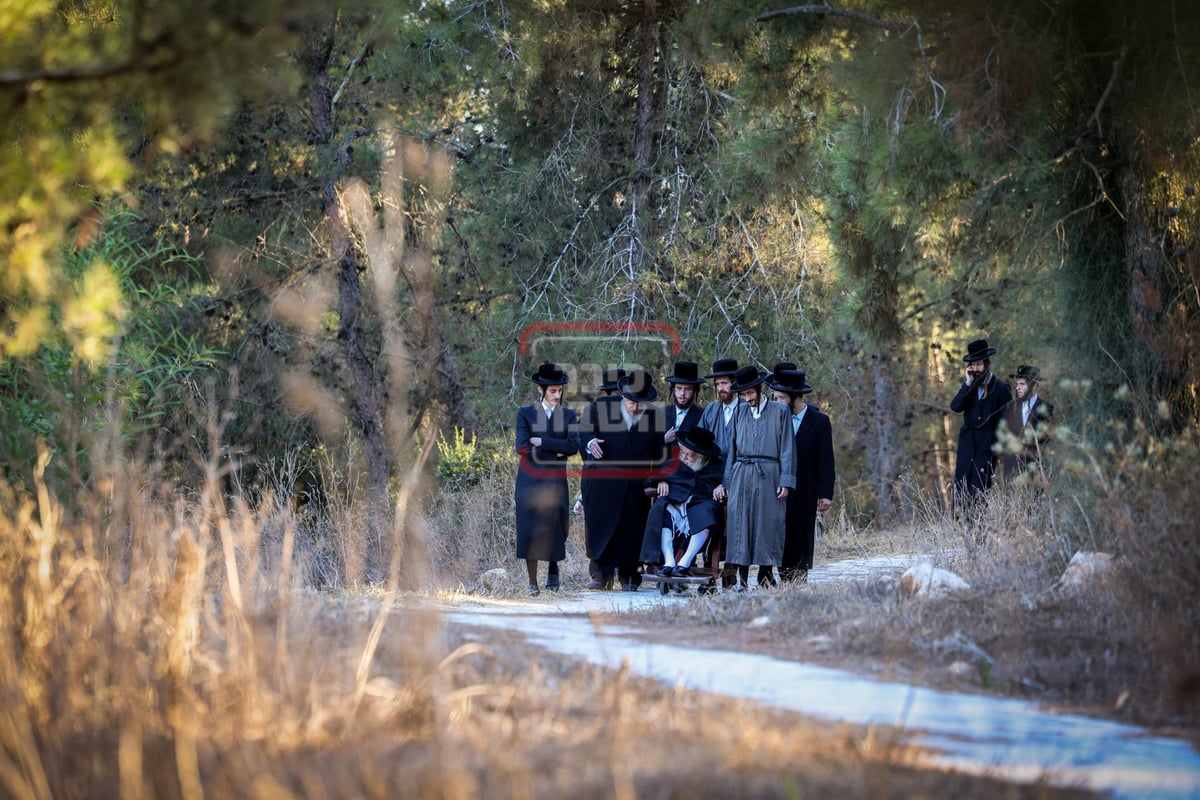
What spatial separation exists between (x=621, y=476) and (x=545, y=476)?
29.6 inches

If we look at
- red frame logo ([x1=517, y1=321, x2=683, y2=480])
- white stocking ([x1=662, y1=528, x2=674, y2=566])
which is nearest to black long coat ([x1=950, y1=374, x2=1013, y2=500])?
white stocking ([x1=662, y1=528, x2=674, y2=566])

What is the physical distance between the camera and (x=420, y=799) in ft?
14.0

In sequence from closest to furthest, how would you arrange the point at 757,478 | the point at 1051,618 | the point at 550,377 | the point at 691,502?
1. the point at 1051,618
2. the point at 757,478
3. the point at 691,502
4. the point at 550,377

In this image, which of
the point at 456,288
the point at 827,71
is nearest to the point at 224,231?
the point at 456,288

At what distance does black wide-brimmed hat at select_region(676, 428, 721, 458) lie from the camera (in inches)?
461

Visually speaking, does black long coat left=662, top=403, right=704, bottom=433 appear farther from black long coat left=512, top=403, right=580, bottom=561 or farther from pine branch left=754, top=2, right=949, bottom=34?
pine branch left=754, top=2, right=949, bottom=34

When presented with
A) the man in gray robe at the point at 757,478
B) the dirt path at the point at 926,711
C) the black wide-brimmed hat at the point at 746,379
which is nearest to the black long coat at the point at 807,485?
the man in gray robe at the point at 757,478

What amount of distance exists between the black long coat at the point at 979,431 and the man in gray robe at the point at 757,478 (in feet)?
9.39

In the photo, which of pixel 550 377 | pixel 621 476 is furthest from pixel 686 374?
pixel 550 377

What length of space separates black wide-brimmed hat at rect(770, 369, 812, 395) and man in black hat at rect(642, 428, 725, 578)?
1.00m

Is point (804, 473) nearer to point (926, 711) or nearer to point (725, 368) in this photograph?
point (725, 368)

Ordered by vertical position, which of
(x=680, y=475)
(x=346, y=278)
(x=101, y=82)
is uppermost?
(x=101, y=82)

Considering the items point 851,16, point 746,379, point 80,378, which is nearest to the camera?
point 80,378

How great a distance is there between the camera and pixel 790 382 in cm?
1250
